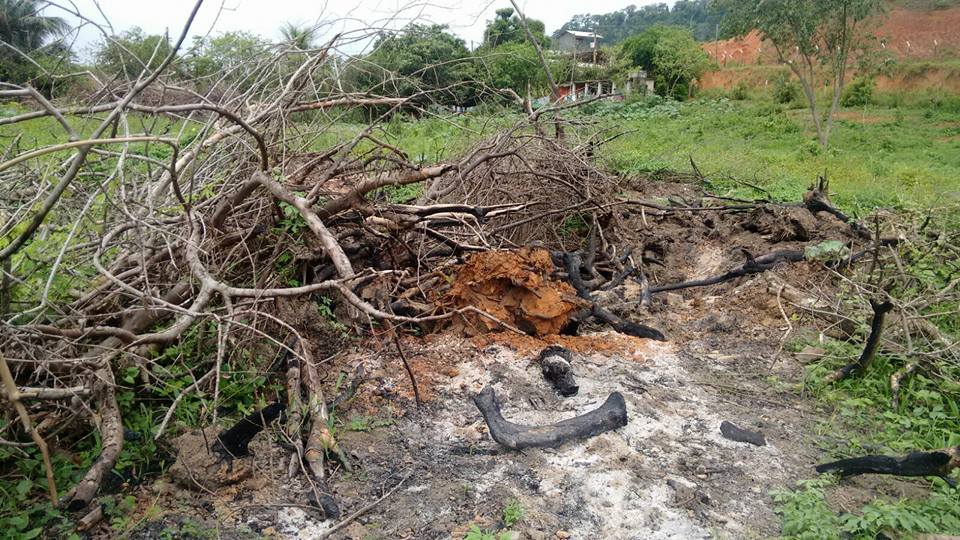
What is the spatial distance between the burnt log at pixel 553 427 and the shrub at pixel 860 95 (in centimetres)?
2397

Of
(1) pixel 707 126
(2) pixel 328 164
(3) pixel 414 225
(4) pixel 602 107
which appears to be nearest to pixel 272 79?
(2) pixel 328 164

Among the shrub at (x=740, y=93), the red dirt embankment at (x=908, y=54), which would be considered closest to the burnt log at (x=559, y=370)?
the red dirt embankment at (x=908, y=54)

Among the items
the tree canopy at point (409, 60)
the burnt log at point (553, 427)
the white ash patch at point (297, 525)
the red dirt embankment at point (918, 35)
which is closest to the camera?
the white ash patch at point (297, 525)

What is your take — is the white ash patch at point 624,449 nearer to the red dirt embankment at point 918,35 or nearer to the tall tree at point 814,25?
the tall tree at point 814,25

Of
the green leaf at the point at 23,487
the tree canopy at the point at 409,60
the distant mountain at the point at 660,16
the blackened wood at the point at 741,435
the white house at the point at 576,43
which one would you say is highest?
the distant mountain at the point at 660,16

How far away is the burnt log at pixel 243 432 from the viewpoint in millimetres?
2945

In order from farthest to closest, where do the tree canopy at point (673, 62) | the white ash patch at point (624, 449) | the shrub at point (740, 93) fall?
the tree canopy at point (673, 62) < the shrub at point (740, 93) < the white ash patch at point (624, 449)

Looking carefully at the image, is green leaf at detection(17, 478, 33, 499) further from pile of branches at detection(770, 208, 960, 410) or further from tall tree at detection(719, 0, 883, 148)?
tall tree at detection(719, 0, 883, 148)

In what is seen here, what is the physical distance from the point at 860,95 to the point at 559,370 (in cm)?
2419

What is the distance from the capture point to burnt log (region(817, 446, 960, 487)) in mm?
2607

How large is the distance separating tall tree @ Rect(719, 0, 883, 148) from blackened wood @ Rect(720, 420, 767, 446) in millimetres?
13394

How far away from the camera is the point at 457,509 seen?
2715 millimetres

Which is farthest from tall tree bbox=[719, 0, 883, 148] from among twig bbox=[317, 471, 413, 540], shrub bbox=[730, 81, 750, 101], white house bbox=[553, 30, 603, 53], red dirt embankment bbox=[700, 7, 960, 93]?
twig bbox=[317, 471, 413, 540]

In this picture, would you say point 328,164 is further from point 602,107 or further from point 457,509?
point 602,107
